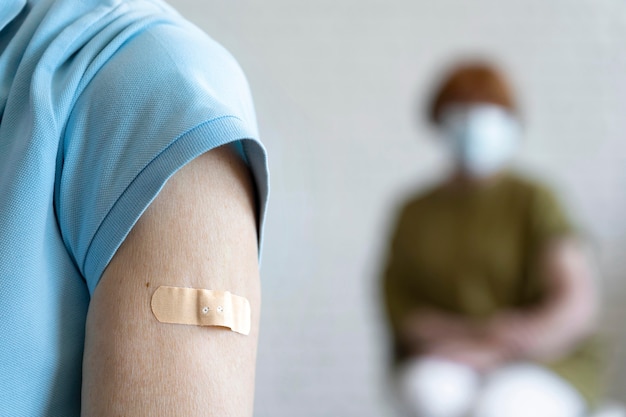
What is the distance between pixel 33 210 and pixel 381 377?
2629 millimetres

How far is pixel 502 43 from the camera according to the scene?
311 cm

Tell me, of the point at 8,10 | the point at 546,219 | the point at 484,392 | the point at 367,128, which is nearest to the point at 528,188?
the point at 546,219

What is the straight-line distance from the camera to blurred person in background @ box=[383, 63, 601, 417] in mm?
2285

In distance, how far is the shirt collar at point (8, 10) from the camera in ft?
2.07

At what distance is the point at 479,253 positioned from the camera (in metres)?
2.50

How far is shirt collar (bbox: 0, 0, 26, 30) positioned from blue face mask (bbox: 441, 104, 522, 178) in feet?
6.77

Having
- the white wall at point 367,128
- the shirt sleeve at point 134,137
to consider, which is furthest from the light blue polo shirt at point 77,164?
the white wall at point 367,128

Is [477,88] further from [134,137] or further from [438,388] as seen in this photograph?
[134,137]

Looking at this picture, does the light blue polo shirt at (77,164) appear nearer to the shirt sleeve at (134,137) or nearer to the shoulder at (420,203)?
the shirt sleeve at (134,137)

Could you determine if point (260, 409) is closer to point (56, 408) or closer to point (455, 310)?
point (455, 310)

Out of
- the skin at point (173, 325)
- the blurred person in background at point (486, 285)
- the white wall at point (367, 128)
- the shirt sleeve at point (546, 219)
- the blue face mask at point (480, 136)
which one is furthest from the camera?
the white wall at point (367, 128)

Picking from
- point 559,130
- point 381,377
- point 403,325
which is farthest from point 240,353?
point 559,130

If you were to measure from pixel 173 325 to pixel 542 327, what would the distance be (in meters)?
2.00

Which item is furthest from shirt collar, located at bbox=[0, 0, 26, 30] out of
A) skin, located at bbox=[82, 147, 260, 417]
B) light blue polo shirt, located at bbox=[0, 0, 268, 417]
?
skin, located at bbox=[82, 147, 260, 417]
